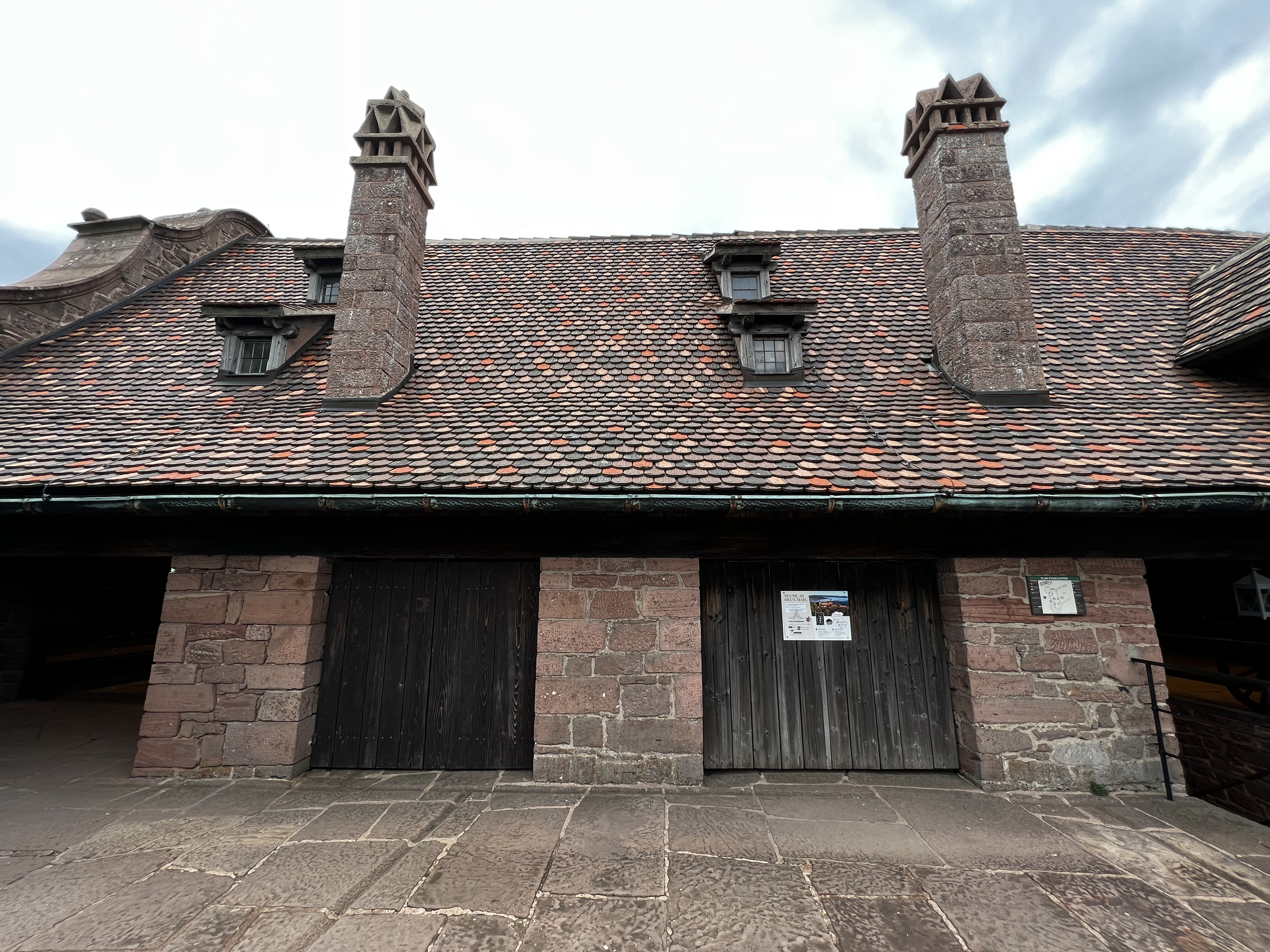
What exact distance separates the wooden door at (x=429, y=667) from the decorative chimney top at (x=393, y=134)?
192 inches

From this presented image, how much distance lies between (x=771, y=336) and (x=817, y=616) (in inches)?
121

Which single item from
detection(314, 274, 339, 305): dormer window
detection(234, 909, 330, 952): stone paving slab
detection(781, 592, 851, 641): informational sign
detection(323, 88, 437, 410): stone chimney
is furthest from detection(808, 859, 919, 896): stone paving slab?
detection(314, 274, 339, 305): dormer window

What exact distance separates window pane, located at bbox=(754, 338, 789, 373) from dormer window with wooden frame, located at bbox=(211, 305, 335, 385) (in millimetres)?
4988

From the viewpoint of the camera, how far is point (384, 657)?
183 inches

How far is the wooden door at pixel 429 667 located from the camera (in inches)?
178

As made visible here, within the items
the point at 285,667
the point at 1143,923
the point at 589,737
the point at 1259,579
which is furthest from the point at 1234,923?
the point at 285,667

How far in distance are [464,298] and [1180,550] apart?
317 inches

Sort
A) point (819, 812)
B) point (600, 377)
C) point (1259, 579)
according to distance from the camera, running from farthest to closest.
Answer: point (600, 377) < point (1259, 579) < point (819, 812)

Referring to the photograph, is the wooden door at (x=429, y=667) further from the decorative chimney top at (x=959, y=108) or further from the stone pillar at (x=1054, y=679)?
the decorative chimney top at (x=959, y=108)

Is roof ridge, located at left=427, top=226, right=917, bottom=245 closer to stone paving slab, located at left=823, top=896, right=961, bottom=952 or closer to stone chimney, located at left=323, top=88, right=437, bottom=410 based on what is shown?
stone chimney, located at left=323, top=88, right=437, bottom=410

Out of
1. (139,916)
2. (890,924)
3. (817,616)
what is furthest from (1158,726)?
(139,916)

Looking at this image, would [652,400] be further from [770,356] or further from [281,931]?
[281,931]

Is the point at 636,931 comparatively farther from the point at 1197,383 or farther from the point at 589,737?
the point at 1197,383

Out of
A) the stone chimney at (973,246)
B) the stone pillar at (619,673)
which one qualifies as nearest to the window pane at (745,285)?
the stone chimney at (973,246)
